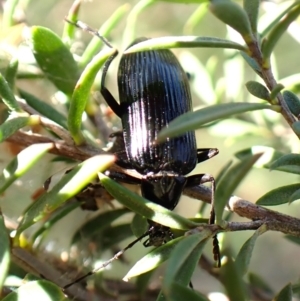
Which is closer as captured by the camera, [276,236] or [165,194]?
[165,194]

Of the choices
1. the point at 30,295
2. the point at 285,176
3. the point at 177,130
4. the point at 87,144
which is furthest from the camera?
the point at 285,176

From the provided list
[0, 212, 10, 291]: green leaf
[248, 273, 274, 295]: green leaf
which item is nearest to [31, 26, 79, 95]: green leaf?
[0, 212, 10, 291]: green leaf

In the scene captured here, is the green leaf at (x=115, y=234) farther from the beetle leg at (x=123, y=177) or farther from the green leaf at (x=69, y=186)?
the green leaf at (x=69, y=186)

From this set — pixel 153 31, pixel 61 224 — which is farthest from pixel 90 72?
pixel 153 31

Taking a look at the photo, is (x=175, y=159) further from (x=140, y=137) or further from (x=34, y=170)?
(x=34, y=170)

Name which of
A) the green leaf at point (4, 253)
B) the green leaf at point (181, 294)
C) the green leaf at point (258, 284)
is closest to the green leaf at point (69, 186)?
the green leaf at point (4, 253)

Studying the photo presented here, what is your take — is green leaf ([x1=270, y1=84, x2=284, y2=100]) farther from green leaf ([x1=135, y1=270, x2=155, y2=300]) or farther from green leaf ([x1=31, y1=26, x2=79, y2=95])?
green leaf ([x1=135, y1=270, x2=155, y2=300])

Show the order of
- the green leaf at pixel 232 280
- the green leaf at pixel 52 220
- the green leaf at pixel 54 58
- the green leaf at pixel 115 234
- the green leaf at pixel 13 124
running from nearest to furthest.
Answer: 1. the green leaf at pixel 232 280
2. the green leaf at pixel 13 124
3. the green leaf at pixel 54 58
4. the green leaf at pixel 52 220
5. the green leaf at pixel 115 234
